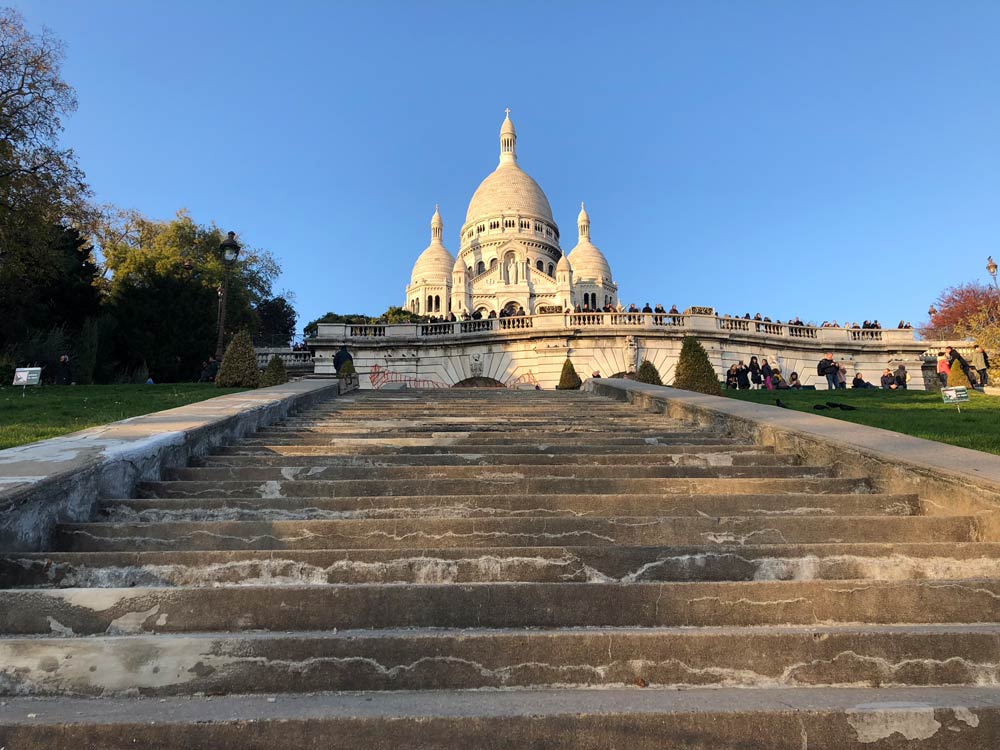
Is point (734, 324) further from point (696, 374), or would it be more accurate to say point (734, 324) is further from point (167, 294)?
point (167, 294)

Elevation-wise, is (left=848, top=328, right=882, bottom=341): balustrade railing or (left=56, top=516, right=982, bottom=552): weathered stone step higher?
(left=848, top=328, right=882, bottom=341): balustrade railing

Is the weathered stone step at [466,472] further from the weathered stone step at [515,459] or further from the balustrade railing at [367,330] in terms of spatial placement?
the balustrade railing at [367,330]

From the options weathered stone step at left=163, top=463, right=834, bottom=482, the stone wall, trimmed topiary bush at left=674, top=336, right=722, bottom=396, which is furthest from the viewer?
the stone wall

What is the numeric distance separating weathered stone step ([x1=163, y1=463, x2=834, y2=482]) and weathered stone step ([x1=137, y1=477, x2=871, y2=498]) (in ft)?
1.03

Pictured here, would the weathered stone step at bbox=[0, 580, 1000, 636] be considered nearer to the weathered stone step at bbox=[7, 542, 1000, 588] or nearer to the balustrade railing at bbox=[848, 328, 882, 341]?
the weathered stone step at bbox=[7, 542, 1000, 588]

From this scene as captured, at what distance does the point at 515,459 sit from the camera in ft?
18.5

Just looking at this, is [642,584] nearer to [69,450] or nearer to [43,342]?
[69,450]

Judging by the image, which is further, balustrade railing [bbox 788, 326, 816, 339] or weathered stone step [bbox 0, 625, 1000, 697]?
balustrade railing [bbox 788, 326, 816, 339]

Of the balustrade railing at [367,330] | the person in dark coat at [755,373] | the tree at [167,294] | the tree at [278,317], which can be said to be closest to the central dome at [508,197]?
the tree at [278,317]

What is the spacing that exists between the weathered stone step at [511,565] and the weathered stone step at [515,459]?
6.77 feet

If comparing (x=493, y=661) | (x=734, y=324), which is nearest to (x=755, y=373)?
(x=734, y=324)

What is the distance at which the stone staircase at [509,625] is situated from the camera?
2.17 m

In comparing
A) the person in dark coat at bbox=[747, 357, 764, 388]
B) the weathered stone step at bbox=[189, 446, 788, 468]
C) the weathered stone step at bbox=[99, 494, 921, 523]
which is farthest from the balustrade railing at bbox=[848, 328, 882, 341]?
the weathered stone step at bbox=[99, 494, 921, 523]

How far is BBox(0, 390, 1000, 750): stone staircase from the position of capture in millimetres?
2174
